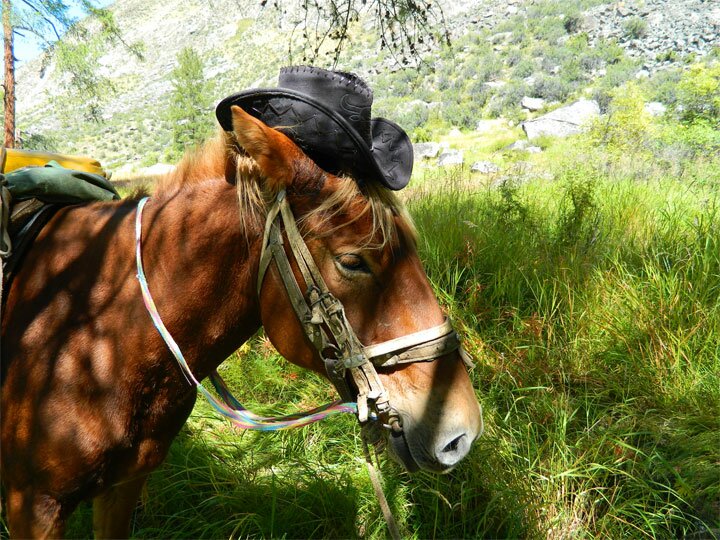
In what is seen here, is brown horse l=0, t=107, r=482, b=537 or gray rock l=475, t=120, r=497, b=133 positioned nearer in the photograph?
brown horse l=0, t=107, r=482, b=537

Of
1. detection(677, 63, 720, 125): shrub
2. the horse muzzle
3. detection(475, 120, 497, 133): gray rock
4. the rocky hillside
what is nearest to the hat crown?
the horse muzzle

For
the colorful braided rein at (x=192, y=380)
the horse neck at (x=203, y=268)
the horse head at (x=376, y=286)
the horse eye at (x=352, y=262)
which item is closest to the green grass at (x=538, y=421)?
the colorful braided rein at (x=192, y=380)

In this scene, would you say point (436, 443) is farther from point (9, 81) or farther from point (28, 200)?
point (9, 81)

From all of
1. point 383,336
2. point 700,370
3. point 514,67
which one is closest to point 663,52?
point 514,67

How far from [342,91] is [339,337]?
89 cm

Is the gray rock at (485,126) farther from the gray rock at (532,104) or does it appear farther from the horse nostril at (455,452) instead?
the horse nostril at (455,452)

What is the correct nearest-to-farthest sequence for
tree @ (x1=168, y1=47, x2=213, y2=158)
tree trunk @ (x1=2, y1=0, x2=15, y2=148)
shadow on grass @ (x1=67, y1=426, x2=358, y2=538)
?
shadow on grass @ (x1=67, y1=426, x2=358, y2=538)
tree trunk @ (x1=2, y1=0, x2=15, y2=148)
tree @ (x1=168, y1=47, x2=213, y2=158)

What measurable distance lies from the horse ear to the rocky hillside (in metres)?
11.8

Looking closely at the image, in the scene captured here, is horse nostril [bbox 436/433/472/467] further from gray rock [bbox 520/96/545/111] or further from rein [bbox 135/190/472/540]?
gray rock [bbox 520/96/545/111]

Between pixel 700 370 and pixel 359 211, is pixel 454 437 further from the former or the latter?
pixel 700 370

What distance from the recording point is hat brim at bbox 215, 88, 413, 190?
145 centimetres

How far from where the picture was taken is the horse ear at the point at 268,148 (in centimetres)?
131

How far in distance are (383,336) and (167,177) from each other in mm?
1130

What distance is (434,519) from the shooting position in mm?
2406
